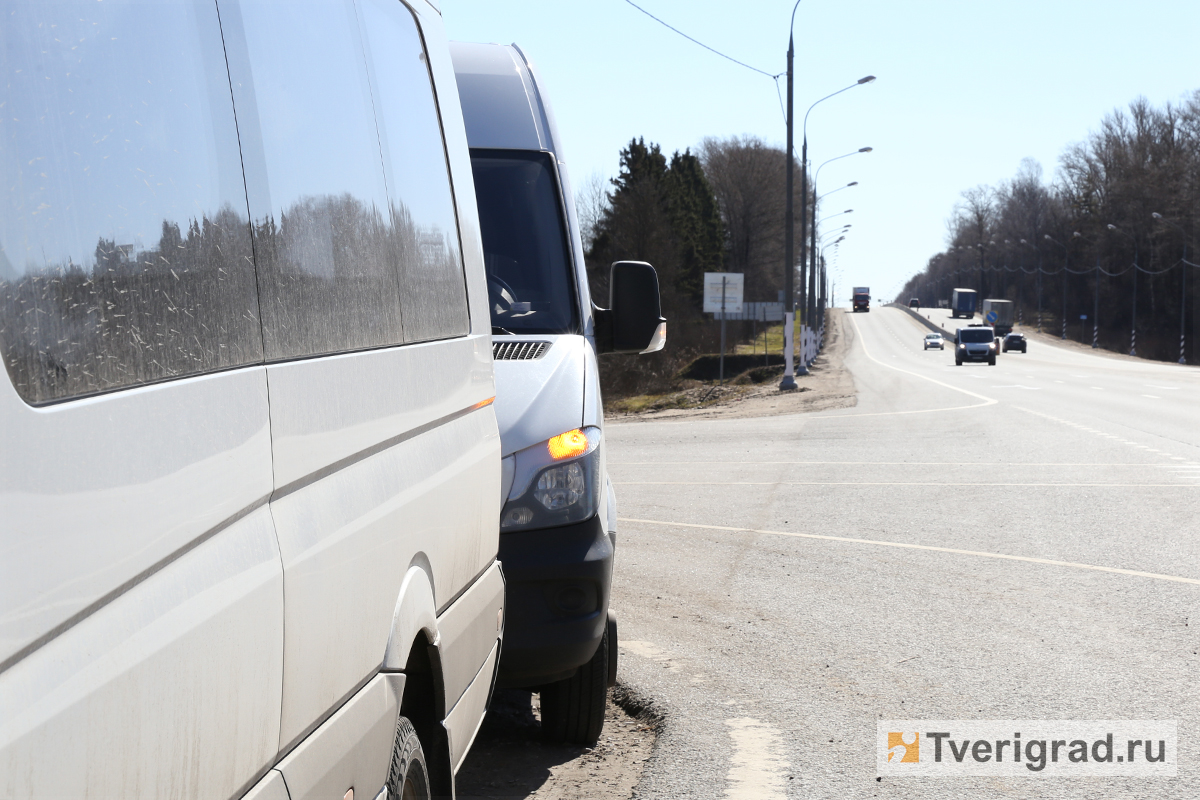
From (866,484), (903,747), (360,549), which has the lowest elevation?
(866,484)

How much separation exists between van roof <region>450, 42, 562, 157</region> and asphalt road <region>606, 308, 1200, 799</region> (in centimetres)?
266

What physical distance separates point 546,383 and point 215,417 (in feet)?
9.21

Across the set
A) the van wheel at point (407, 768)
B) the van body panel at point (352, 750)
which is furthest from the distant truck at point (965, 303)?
the van body panel at point (352, 750)

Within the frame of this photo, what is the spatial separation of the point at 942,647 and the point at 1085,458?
9537 millimetres

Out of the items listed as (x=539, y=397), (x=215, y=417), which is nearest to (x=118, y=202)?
(x=215, y=417)

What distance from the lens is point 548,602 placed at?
3.99 m

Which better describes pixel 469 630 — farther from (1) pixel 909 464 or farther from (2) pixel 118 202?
(1) pixel 909 464

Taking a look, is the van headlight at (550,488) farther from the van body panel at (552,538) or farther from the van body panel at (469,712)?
the van body panel at (469,712)

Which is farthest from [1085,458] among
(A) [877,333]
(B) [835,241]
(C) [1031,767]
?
(A) [877,333]

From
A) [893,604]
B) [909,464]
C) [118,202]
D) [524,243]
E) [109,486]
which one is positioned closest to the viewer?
[109,486]

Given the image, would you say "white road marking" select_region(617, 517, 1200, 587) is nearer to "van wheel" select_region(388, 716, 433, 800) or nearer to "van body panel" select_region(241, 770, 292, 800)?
"van wheel" select_region(388, 716, 433, 800)

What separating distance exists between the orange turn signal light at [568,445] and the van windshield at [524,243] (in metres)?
1.17

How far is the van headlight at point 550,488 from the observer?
4.01m

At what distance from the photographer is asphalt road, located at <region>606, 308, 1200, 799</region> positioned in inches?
175
